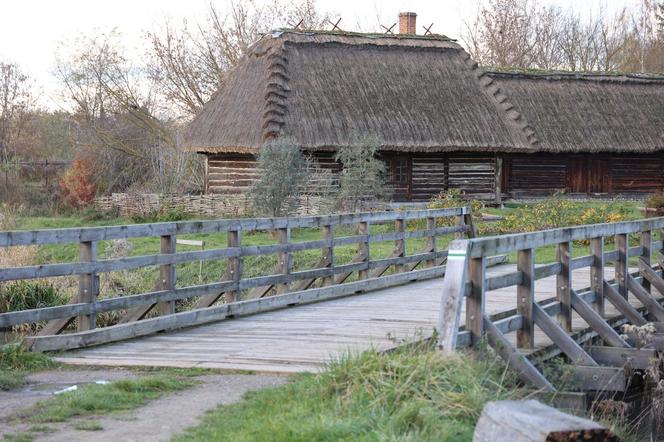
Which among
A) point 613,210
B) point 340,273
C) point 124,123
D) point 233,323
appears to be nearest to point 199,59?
point 124,123

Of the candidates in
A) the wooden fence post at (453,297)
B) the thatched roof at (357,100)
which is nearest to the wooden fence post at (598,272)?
the wooden fence post at (453,297)

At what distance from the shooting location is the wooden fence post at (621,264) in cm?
1112

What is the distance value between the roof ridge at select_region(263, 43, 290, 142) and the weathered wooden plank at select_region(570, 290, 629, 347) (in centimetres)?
2073

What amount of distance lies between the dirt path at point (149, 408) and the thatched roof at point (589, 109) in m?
27.6

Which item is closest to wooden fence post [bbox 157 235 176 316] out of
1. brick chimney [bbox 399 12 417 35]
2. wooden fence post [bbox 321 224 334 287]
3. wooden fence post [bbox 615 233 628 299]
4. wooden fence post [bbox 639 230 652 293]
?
wooden fence post [bbox 321 224 334 287]

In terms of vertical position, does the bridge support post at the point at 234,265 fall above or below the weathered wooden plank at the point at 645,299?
above

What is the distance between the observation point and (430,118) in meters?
32.8

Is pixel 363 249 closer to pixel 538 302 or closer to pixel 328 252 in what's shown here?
pixel 328 252

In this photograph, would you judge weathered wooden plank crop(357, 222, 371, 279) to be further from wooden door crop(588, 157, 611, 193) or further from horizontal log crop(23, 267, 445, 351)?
wooden door crop(588, 157, 611, 193)

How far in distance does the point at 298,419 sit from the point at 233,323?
4495mm

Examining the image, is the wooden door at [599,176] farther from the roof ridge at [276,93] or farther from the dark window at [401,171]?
the roof ridge at [276,93]

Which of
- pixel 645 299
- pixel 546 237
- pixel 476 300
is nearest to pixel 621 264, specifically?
pixel 645 299

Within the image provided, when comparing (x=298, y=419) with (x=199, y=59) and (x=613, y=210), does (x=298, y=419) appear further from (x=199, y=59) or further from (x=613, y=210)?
(x=199, y=59)

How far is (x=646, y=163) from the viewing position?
125ft
